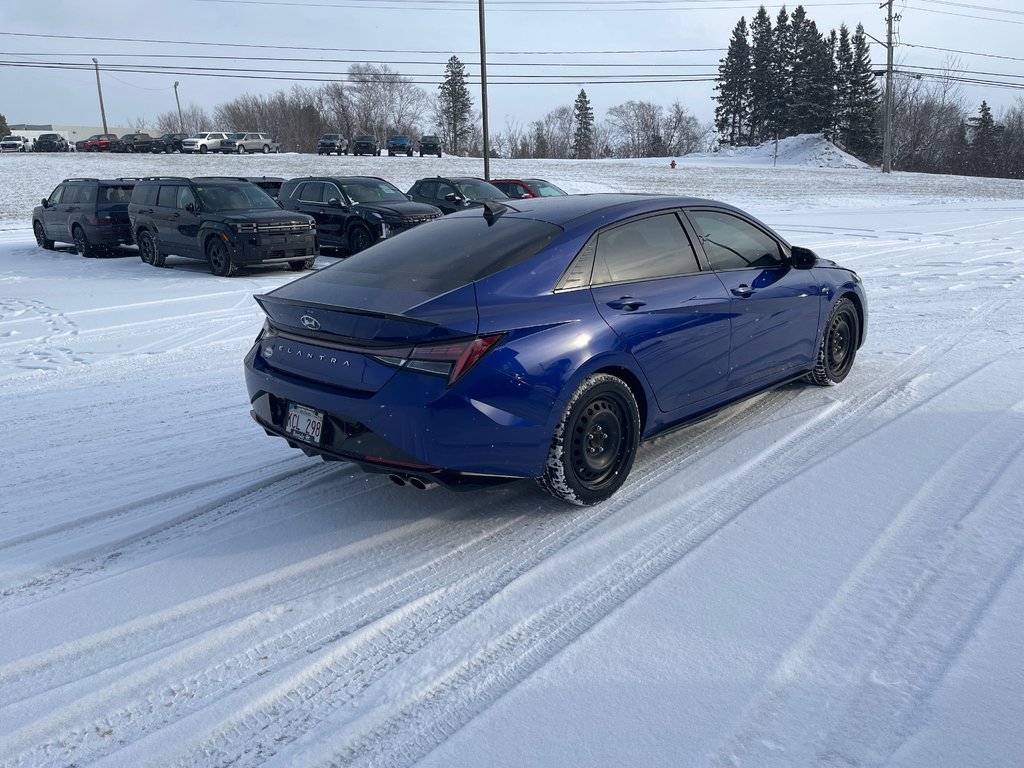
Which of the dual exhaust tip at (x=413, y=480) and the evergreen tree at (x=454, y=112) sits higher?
the evergreen tree at (x=454, y=112)

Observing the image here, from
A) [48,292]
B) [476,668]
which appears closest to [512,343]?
[476,668]

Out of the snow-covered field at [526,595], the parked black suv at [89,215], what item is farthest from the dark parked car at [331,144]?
the snow-covered field at [526,595]

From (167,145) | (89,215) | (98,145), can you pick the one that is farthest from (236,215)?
(98,145)

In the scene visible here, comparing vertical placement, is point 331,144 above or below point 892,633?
above

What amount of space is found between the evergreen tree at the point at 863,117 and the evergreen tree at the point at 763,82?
7.19m

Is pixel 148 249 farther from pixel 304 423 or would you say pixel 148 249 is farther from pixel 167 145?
pixel 167 145

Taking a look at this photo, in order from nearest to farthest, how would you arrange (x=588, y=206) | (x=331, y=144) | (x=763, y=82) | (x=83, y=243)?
(x=588, y=206) < (x=83, y=243) < (x=331, y=144) < (x=763, y=82)

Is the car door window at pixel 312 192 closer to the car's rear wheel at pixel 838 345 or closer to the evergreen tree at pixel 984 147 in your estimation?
the car's rear wheel at pixel 838 345

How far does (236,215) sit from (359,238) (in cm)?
251

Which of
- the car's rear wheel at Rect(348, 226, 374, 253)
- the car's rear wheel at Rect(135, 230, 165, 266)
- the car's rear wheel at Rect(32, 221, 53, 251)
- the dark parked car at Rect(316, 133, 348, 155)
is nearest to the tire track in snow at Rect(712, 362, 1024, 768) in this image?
the car's rear wheel at Rect(348, 226, 374, 253)

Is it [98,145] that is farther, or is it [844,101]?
[844,101]

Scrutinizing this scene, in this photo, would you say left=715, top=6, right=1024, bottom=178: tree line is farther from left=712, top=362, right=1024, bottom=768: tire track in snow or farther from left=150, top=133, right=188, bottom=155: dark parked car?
left=712, top=362, right=1024, bottom=768: tire track in snow

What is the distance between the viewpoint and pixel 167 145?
58.4 metres

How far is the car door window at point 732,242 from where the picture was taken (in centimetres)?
524
